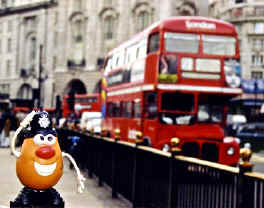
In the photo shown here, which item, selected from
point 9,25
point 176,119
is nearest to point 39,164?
point 176,119

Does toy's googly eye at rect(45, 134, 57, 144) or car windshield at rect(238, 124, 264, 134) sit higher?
toy's googly eye at rect(45, 134, 57, 144)

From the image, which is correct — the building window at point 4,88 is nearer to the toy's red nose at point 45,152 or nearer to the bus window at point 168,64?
the bus window at point 168,64

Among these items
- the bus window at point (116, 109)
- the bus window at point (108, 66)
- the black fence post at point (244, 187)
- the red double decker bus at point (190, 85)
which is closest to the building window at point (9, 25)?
the bus window at point (108, 66)

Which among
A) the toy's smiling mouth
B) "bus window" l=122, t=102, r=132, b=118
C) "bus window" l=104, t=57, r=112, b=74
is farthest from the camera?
"bus window" l=104, t=57, r=112, b=74

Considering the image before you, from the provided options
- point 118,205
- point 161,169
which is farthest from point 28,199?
point 118,205

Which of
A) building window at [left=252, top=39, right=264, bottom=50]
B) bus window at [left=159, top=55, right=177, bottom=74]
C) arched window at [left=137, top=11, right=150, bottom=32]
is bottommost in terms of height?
bus window at [left=159, top=55, right=177, bottom=74]

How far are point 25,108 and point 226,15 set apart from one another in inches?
1041

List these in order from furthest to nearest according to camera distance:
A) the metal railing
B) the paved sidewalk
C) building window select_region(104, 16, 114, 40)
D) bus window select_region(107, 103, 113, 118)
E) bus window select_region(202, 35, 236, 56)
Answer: building window select_region(104, 16, 114, 40) → bus window select_region(107, 103, 113, 118) → bus window select_region(202, 35, 236, 56) → the paved sidewalk → the metal railing

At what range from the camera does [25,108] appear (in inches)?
2613

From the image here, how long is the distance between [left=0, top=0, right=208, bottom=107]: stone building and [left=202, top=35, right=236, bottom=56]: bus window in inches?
1560

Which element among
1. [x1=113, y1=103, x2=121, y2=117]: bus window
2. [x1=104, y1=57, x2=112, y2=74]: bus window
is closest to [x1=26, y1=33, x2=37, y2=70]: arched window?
[x1=104, y1=57, x2=112, y2=74]: bus window

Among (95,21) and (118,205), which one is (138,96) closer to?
Answer: (118,205)

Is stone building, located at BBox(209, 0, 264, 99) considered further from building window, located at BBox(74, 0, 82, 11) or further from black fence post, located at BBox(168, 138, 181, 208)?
black fence post, located at BBox(168, 138, 181, 208)

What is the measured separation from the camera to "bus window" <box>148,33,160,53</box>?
15.6 m
